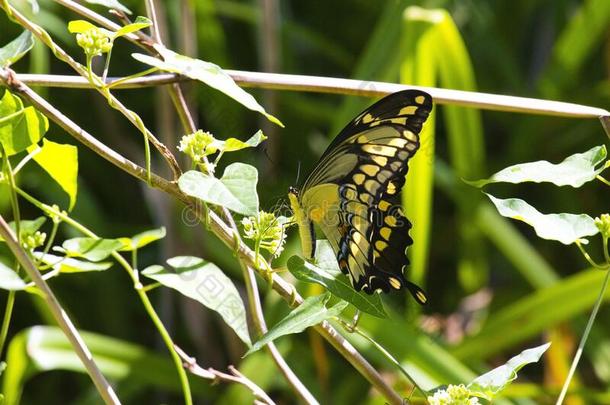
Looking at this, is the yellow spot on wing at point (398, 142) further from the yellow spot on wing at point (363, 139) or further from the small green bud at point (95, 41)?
Answer: the small green bud at point (95, 41)

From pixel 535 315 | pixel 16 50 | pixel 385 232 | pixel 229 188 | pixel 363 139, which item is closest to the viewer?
pixel 229 188

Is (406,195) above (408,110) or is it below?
below

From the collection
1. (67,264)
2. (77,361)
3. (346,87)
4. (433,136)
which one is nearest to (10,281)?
(67,264)

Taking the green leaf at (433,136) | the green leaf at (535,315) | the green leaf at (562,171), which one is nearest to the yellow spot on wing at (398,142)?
the green leaf at (562,171)

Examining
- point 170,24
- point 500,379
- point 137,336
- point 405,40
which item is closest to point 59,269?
point 500,379

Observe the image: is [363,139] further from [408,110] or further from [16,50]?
[16,50]
